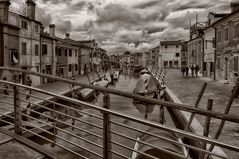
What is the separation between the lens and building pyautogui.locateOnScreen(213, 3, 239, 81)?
22.7m

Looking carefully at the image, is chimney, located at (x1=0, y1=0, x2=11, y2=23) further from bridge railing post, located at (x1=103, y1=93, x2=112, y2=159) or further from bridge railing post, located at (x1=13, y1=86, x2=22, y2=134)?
bridge railing post, located at (x1=103, y1=93, x2=112, y2=159)

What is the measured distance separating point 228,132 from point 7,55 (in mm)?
20579

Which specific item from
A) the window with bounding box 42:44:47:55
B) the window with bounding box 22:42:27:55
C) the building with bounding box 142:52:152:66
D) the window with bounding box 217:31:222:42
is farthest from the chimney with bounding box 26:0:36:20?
the building with bounding box 142:52:152:66

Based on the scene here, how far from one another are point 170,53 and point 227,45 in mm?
51532

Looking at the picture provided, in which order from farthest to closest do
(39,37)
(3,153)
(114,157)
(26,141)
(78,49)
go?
(78,49), (39,37), (114,157), (26,141), (3,153)

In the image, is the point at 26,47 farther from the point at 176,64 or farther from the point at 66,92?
the point at 176,64

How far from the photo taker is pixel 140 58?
154m

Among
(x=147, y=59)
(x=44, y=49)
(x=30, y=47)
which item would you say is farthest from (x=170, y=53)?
(x=30, y=47)

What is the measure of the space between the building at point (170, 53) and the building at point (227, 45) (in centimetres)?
4733

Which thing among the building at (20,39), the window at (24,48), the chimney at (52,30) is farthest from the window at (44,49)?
the window at (24,48)

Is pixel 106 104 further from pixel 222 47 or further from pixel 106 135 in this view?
pixel 222 47

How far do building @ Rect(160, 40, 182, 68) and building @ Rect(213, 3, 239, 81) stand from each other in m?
47.3

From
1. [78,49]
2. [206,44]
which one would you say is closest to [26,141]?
[206,44]

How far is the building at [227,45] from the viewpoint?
2267 cm
